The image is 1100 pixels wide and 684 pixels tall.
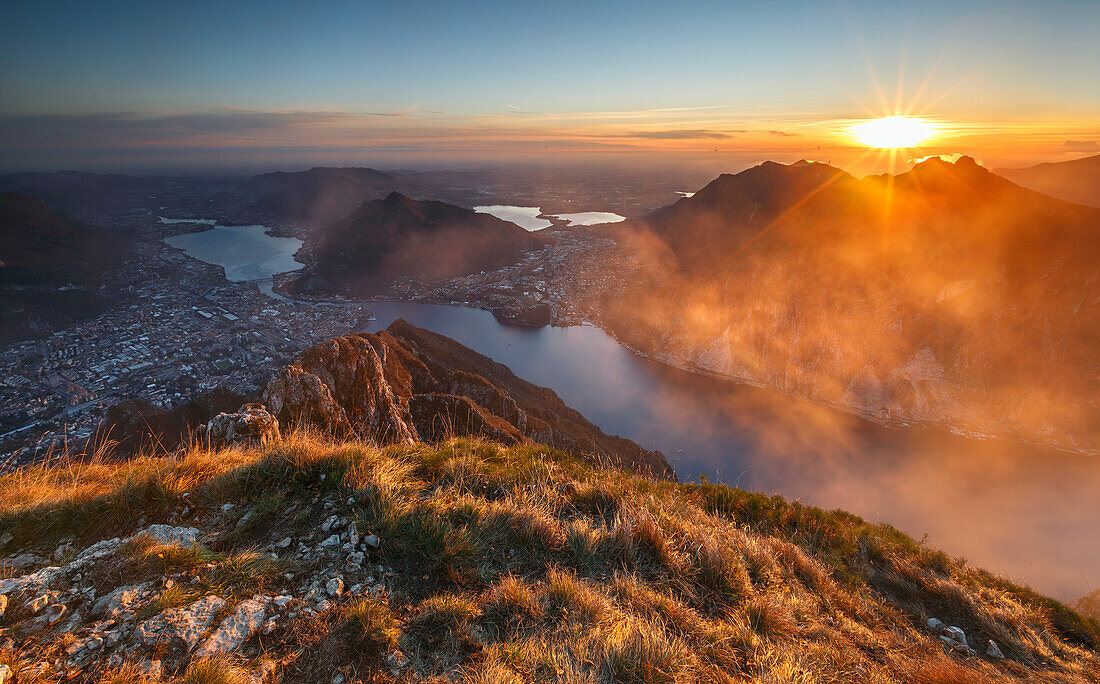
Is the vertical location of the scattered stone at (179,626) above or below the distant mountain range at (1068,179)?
below

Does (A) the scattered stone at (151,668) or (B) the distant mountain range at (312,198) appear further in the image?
(B) the distant mountain range at (312,198)

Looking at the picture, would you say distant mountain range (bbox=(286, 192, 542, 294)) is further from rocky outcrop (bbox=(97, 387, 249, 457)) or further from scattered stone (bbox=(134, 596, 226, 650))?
scattered stone (bbox=(134, 596, 226, 650))

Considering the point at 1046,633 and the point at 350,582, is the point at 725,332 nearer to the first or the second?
the point at 1046,633

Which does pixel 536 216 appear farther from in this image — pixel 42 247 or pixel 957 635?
pixel 957 635

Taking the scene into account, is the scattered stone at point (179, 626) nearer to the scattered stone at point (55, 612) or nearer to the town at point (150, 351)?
the scattered stone at point (55, 612)

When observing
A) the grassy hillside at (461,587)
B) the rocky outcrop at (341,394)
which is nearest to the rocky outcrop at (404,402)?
the rocky outcrop at (341,394)

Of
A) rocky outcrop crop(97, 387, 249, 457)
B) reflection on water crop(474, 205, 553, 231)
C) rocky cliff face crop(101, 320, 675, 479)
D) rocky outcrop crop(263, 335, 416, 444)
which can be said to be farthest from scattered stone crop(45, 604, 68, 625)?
reflection on water crop(474, 205, 553, 231)

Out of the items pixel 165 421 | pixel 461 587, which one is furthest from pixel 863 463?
pixel 165 421

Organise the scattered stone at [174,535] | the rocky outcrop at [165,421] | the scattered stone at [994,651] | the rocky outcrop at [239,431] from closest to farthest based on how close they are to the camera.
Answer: the scattered stone at [174,535] → the scattered stone at [994,651] → the rocky outcrop at [239,431] → the rocky outcrop at [165,421]
